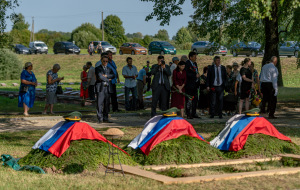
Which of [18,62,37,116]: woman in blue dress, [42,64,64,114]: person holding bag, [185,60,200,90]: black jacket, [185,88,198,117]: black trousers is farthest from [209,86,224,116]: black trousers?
[18,62,37,116]: woman in blue dress

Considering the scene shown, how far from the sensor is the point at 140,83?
19.7 meters

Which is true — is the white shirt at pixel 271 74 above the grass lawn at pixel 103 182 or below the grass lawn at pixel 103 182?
above

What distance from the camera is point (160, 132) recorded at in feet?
30.6

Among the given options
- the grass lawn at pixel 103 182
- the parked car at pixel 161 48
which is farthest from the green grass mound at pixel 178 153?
the parked car at pixel 161 48

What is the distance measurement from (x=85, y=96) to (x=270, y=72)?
26.0 ft

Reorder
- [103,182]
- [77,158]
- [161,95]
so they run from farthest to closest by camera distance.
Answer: [161,95] < [77,158] < [103,182]

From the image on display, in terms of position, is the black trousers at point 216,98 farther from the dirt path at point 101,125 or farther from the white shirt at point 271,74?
the white shirt at point 271,74

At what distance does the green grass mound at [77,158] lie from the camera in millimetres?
8406

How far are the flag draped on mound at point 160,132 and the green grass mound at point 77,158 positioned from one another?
0.51 metres

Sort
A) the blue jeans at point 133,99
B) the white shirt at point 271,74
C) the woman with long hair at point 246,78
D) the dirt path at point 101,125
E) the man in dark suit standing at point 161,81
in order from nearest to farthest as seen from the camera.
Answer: the dirt path at point 101,125
the man in dark suit standing at point 161,81
the white shirt at point 271,74
the woman with long hair at point 246,78
the blue jeans at point 133,99

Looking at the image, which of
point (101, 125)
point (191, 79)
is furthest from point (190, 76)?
point (101, 125)

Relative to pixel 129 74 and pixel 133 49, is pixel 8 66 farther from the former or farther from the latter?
pixel 129 74

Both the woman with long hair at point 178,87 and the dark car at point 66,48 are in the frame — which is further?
the dark car at point 66,48

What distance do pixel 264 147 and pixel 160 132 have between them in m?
2.10
